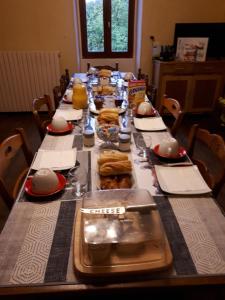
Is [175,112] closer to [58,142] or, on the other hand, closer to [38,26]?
[58,142]

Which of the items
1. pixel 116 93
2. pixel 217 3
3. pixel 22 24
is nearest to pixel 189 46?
pixel 217 3

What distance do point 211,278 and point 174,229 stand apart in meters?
0.17

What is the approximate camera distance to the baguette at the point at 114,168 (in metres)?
0.93

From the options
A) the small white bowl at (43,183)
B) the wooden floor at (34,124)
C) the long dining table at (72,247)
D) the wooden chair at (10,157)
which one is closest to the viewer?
the long dining table at (72,247)

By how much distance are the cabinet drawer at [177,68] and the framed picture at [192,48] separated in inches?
4.3

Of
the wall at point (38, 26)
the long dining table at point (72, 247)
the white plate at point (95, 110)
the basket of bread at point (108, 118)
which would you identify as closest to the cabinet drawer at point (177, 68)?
the wall at point (38, 26)

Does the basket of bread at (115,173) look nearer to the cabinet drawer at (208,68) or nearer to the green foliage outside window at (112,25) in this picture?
the cabinet drawer at (208,68)

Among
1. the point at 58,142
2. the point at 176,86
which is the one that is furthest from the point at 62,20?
the point at 58,142

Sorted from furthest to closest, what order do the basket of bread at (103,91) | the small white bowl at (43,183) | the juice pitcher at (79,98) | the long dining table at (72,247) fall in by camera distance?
the basket of bread at (103,91), the juice pitcher at (79,98), the small white bowl at (43,183), the long dining table at (72,247)

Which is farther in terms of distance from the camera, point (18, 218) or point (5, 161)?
point (5, 161)

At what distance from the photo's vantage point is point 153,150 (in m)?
1.15

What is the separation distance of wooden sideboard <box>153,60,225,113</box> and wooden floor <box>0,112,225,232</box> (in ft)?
0.63

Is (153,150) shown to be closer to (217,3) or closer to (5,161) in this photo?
(5,161)

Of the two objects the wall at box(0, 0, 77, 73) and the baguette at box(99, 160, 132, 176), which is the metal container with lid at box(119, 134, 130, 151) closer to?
the baguette at box(99, 160, 132, 176)
